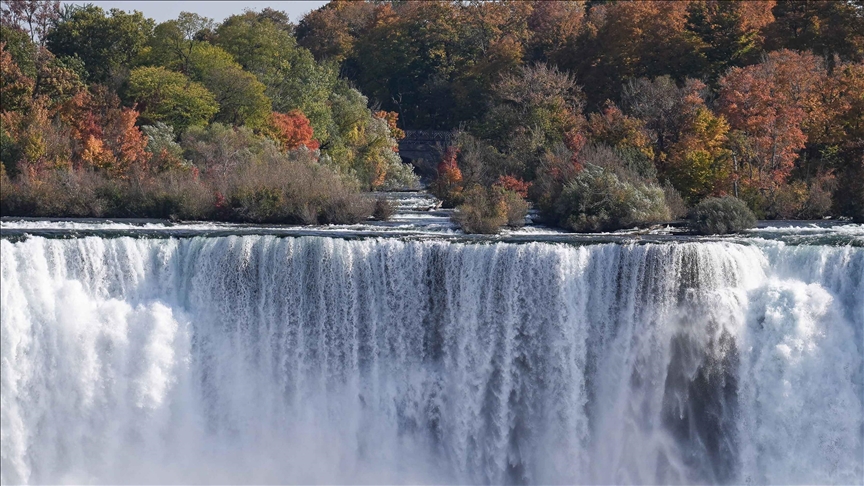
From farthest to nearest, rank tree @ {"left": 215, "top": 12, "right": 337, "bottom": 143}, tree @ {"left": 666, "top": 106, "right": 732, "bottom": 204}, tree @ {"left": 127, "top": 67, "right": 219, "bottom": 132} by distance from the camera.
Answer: tree @ {"left": 215, "top": 12, "right": 337, "bottom": 143}, tree @ {"left": 127, "top": 67, "right": 219, "bottom": 132}, tree @ {"left": 666, "top": 106, "right": 732, "bottom": 204}

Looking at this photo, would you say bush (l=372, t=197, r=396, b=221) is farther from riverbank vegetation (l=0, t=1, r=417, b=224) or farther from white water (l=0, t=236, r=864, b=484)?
white water (l=0, t=236, r=864, b=484)

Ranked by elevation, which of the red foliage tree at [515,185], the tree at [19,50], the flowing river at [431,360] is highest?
the tree at [19,50]

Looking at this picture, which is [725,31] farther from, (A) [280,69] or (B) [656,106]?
(A) [280,69]

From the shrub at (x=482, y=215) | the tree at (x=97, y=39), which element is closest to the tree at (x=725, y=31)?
the shrub at (x=482, y=215)

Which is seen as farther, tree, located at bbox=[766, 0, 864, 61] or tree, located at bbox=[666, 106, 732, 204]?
tree, located at bbox=[766, 0, 864, 61]

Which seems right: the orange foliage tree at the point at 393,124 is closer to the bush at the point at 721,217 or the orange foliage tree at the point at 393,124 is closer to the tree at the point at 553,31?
the tree at the point at 553,31

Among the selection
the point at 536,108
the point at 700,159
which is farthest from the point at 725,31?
the point at 700,159

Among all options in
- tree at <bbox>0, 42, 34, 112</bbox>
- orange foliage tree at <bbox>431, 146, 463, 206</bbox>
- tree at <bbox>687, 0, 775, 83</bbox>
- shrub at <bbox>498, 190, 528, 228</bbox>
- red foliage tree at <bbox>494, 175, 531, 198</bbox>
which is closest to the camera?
shrub at <bbox>498, 190, 528, 228</bbox>

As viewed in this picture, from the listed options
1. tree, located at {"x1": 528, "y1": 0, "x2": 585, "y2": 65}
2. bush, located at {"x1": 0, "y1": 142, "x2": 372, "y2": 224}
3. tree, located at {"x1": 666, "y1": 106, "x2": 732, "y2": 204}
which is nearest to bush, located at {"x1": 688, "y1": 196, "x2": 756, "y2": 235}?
tree, located at {"x1": 666, "y1": 106, "x2": 732, "y2": 204}
